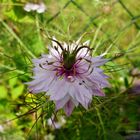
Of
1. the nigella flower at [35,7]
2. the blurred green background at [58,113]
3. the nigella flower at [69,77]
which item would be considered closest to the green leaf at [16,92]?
the blurred green background at [58,113]

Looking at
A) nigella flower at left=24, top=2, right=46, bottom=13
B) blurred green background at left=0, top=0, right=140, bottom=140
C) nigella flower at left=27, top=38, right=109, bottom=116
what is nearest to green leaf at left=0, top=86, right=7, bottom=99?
blurred green background at left=0, top=0, right=140, bottom=140

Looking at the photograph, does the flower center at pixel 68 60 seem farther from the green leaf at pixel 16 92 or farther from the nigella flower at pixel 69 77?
the green leaf at pixel 16 92

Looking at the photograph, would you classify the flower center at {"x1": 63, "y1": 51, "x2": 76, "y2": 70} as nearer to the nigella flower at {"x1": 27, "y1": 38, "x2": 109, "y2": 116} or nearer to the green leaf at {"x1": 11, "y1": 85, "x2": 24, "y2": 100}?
the nigella flower at {"x1": 27, "y1": 38, "x2": 109, "y2": 116}

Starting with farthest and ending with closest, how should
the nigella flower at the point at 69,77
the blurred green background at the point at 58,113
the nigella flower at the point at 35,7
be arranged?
1. the nigella flower at the point at 35,7
2. the blurred green background at the point at 58,113
3. the nigella flower at the point at 69,77

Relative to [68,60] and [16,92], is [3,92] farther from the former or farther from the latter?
[68,60]

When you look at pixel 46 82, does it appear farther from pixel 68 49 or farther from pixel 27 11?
pixel 27 11

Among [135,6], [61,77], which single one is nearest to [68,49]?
[61,77]
